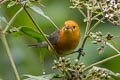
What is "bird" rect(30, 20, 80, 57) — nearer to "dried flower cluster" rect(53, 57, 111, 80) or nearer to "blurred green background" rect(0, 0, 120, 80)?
"blurred green background" rect(0, 0, 120, 80)

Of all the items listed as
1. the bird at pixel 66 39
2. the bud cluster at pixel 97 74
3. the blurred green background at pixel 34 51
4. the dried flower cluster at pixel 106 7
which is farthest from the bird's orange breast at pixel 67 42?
the bud cluster at pixel 97 74

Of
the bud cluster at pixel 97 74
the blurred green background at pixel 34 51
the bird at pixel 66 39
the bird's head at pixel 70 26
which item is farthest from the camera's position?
the blurred green background at pixel 34 51

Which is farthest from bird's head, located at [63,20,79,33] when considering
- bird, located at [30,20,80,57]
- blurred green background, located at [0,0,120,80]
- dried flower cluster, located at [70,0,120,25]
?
dried flower cluster, located at [70,0,120,25]

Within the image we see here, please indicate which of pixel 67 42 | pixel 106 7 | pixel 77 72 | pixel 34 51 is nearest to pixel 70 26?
pixel 67 42

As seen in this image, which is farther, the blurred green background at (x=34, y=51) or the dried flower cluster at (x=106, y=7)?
the blurred green background at (x=34, y=51)

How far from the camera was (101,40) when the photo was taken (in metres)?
2.59

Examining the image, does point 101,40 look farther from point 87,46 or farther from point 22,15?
point 87,46

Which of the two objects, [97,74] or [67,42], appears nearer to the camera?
[97,74]

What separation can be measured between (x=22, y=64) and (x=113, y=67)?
121cm

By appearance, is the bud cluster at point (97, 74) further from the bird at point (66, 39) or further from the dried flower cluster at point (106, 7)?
the bird at point (66, 39)

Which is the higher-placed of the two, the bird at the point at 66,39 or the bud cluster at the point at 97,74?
the bird at the point at 66,39

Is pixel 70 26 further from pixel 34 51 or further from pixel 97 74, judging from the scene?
pixel 97 74

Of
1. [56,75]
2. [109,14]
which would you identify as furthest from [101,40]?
[56,75]

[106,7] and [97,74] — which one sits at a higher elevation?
[106,7]
